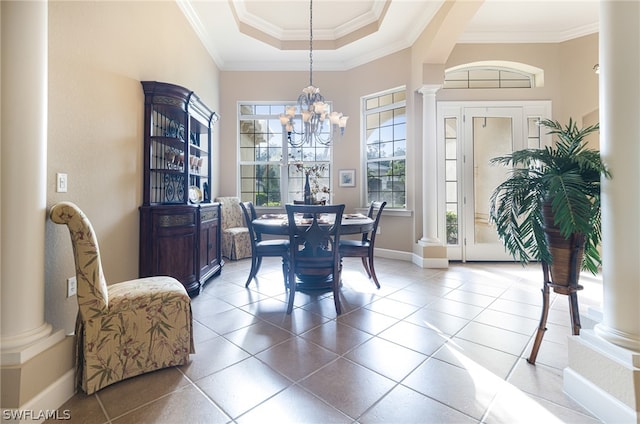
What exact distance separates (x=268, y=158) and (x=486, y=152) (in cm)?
376

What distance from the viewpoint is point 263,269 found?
4.15 m

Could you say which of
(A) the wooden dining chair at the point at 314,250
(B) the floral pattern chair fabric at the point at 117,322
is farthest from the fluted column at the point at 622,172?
(B) the floral pattern chair fabric at the point at 117,322

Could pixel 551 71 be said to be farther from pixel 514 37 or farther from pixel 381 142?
pixel 381 142

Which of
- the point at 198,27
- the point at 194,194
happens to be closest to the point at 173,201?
the point at 194,194

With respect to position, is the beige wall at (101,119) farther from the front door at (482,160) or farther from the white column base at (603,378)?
the front door at (482,160)

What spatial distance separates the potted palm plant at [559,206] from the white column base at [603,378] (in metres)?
0.36

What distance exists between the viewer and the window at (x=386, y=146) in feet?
15.7

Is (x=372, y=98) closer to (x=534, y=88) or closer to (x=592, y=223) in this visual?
(x=534, y=88)

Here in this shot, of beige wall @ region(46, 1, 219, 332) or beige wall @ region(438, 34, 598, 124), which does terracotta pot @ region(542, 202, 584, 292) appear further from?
beige wall @ region(438, 34, 598, 124)

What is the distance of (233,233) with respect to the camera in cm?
458

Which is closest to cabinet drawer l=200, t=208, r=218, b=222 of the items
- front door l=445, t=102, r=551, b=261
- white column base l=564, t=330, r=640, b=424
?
white column base l=564, t=330, r=640, b=424

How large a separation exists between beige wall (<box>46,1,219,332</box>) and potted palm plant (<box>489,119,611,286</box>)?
276 centimetres

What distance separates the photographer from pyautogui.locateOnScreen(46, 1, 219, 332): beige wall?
176 cm

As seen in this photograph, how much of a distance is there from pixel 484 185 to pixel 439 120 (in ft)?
4.12
